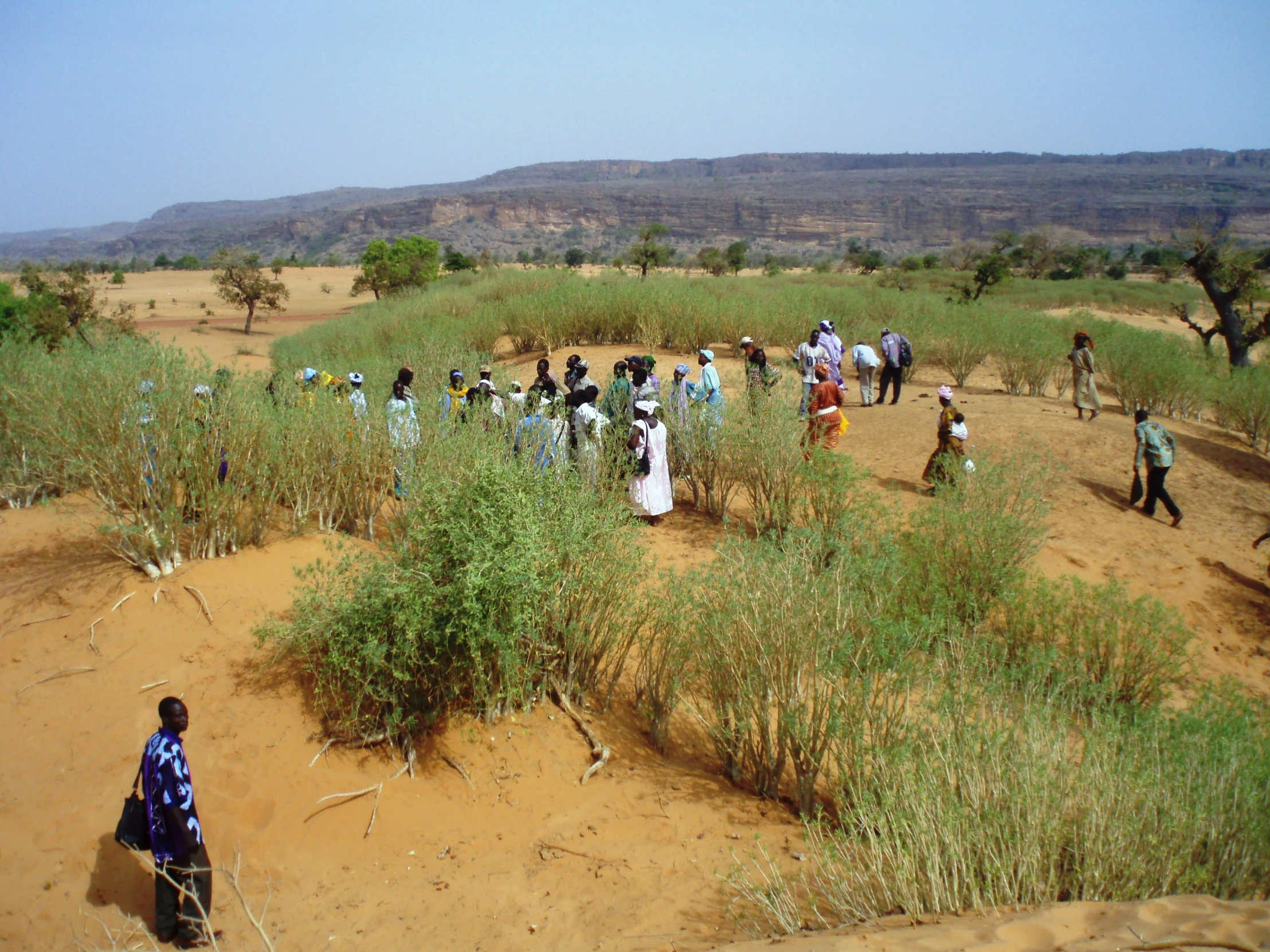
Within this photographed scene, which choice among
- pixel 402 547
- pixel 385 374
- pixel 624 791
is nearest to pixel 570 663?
pixel 624 791

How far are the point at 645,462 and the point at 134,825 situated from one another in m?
5.02

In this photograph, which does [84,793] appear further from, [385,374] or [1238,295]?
[1238,295]

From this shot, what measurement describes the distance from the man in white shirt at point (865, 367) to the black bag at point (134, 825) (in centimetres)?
1088

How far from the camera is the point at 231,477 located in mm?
5625

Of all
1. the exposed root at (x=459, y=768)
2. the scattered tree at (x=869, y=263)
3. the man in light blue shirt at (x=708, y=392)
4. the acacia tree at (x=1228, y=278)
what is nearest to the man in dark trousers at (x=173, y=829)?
the exposed root at (x=459, y=768)

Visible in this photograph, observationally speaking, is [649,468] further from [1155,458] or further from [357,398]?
[1155,458]

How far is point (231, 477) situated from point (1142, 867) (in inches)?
218

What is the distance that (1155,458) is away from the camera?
9047 millimetres

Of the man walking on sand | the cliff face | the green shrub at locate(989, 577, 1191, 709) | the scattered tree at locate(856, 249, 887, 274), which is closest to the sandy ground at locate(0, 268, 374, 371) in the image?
the green shrub at locate(989, 577, 1191, 709)

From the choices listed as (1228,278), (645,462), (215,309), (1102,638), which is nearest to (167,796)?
(645,462)

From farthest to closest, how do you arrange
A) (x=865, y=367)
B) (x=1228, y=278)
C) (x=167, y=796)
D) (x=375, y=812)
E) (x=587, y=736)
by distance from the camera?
(x=1228, y=278) → (x=865, y=367) → (x=587, y=736) → (x=375, y=812) → (x=167, y=796)

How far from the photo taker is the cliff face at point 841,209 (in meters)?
83.5

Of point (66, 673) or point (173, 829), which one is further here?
point (66, 673)

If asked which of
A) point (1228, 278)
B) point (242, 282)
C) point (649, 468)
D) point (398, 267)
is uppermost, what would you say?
point (398, 267)
